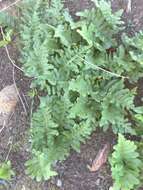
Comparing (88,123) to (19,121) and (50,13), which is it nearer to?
(19,121)

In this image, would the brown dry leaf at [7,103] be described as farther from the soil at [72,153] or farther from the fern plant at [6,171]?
the fern plant at [6,171]

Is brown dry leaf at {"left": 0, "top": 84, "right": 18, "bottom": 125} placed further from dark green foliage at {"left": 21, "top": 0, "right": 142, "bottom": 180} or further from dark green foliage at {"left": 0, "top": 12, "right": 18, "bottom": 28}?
dark green foliage at {"left": 0, "top": 12, "right": 18, "bottom": 28}

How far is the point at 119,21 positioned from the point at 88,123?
1018 mm

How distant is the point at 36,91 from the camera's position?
4.36 m

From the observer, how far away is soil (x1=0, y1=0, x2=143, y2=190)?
13.5 feet

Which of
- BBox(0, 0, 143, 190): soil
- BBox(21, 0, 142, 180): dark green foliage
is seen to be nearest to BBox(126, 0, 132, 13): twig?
BBox(0, 0, 143, 190): soil

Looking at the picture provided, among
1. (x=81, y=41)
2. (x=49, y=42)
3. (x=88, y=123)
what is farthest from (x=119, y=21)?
(x=88, y=123)

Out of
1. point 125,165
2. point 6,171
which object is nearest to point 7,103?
point 6,171

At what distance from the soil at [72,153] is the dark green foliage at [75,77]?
0.13 m

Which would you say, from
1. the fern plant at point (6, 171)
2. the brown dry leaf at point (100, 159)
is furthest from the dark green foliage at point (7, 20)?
the brown dry leaf at point (100, 159)

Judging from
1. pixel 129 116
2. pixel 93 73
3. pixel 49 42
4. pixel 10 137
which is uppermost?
pixel 49 42

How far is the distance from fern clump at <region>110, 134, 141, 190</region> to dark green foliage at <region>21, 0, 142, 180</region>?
0.27 metres

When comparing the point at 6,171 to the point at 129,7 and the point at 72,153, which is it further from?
the point at 129,7

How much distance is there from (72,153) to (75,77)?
→ 2.46 ft
